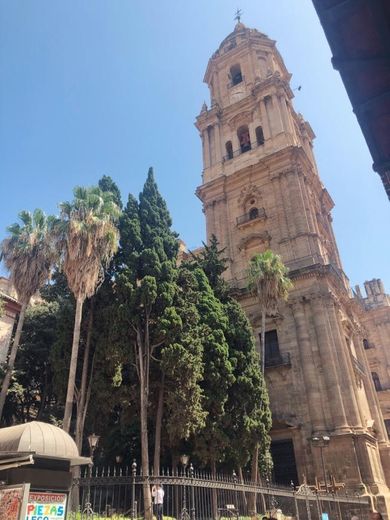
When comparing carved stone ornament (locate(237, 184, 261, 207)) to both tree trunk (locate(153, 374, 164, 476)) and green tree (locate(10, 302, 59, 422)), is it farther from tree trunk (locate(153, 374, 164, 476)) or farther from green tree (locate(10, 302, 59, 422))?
tree trunk (locate(153, 374, 164, 476))

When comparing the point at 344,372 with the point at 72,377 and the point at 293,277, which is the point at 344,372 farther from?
the point at 72,377

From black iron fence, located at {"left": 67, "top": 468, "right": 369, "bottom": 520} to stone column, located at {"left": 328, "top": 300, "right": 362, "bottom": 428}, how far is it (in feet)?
12.6

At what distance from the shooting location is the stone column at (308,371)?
900 inches

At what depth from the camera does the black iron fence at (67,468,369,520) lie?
954 cm

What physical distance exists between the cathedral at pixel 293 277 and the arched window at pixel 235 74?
0.12m

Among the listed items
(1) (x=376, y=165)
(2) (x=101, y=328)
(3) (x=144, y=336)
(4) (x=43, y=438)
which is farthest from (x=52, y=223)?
(1) (x=376, y=165)

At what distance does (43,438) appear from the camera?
678 cm

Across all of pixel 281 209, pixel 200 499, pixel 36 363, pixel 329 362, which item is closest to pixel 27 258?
pixel 36 363

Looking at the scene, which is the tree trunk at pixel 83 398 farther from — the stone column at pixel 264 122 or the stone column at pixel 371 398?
the stone column at pixel 264 122

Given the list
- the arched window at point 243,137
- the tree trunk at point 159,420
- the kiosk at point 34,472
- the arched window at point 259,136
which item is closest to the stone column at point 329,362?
the tree trunk at point 159,420

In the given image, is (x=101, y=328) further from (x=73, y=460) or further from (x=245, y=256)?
(x=245, y=256)

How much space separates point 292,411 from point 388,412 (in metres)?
20.7

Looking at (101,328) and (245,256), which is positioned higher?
(245,256)

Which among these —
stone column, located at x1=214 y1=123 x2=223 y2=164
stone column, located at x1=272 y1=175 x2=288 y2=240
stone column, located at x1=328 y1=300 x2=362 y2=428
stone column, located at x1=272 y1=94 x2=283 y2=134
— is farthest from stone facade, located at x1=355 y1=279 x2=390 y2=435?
stone column, located at x1=214 y1=123 x2=223 y2=164
